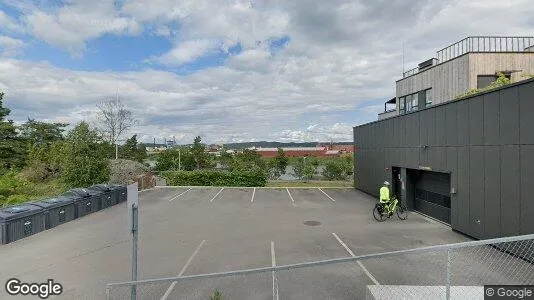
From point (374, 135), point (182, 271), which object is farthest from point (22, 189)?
point (374, 135)

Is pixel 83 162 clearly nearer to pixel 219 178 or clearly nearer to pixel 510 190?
pixel 219 178

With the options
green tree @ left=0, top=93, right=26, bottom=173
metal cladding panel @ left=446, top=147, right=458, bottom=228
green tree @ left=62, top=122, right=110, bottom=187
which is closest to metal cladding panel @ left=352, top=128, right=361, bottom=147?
metal cladding panel @ left=446, top=147, right=458, bottom=228

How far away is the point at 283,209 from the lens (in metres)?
19.9

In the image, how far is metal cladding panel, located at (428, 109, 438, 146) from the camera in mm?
16016

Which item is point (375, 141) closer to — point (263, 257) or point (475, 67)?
point (475, 67)

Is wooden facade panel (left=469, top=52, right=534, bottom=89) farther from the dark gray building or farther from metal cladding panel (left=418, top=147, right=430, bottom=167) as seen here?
metal cladding panel (left=418, top=147, right=430, bottom=167)

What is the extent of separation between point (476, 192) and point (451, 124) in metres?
3.18

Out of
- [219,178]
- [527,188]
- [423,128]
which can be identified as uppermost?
[423,128]

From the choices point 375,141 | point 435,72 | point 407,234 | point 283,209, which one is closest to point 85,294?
point 407,234

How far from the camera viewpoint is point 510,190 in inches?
425

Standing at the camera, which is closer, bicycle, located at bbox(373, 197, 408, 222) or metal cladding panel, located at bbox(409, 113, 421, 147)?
bicycle, located at bbox(373, 197, 408, 222)

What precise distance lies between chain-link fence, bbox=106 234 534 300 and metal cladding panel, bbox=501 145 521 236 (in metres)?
0.85

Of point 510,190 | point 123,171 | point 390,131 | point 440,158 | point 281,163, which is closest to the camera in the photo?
point 510,190

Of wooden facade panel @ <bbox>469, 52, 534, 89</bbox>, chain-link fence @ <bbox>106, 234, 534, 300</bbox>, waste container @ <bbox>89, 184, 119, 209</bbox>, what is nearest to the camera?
chain-link fence @ <bbox>106, 234, 534, 300</bbox>
